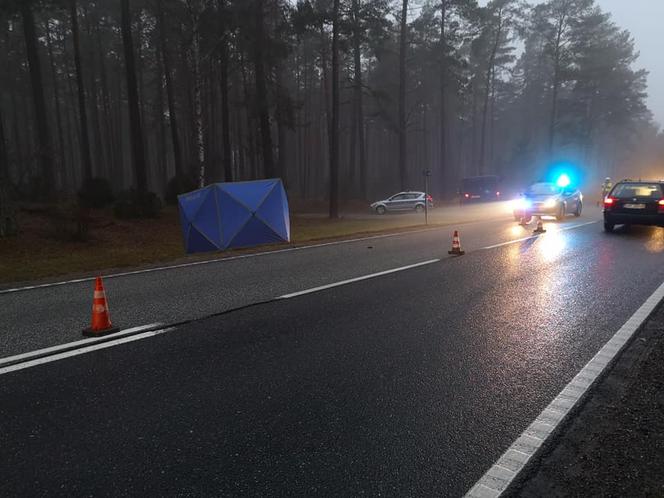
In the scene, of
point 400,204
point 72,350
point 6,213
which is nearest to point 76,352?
point 72,350

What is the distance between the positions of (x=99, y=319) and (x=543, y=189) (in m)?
19.7

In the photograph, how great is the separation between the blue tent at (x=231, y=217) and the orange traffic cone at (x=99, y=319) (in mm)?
8274

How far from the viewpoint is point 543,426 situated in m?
3.25

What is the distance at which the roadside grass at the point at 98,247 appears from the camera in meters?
10.8

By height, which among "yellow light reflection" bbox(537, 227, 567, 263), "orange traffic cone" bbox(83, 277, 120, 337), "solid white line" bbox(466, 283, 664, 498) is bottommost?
"solid white line" bbox(466, 283, 664, 498)

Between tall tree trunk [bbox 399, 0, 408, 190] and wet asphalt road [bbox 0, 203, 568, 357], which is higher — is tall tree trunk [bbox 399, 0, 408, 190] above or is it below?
above

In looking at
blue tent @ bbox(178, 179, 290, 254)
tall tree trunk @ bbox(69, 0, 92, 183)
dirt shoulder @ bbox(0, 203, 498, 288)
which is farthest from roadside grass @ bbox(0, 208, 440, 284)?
tall tree trunk @ bbox(69, 0, 92, 183)

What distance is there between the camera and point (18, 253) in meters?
12.8

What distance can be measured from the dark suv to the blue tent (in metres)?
10.5

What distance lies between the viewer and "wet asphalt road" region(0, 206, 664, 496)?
2.75m

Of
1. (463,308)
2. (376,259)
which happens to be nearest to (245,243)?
(376,259)

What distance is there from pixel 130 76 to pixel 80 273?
14.2 metres

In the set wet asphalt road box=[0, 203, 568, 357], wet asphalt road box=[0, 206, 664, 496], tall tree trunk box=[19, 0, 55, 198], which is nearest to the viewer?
wet asphalt road box=[0, 206, 664, 496]

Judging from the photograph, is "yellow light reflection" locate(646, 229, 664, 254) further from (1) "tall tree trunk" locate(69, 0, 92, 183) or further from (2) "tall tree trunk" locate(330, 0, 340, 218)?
(1) "tall tree trunk" locate(69, 0, 92, 183)
